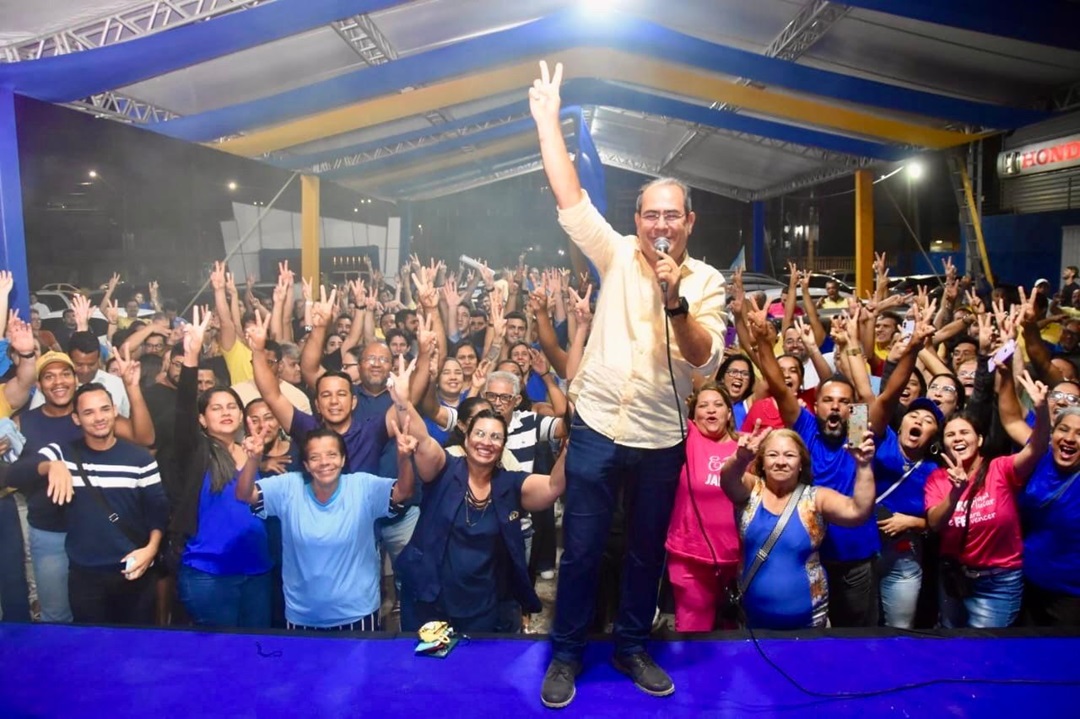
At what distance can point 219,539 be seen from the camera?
2.93 m

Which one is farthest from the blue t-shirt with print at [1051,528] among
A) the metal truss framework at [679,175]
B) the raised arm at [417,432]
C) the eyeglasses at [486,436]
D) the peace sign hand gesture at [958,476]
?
the metal truss framework at [679,175]

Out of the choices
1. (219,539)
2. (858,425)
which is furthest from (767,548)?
(219,539)

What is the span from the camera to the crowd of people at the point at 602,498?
2.20 meters

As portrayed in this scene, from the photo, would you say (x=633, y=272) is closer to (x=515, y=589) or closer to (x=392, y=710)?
(x=515, y=589)

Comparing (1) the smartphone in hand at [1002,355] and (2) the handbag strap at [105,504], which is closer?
(2) the handbag strap at [105,504]

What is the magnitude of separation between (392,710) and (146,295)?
9.21m

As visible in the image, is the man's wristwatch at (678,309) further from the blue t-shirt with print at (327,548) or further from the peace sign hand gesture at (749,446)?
the blue t-shirt with print at (327,548)

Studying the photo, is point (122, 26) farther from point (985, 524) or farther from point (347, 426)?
point (985, 524)

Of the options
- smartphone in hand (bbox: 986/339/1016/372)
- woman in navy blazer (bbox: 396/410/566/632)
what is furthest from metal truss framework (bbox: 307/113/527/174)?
smartphone in hand (bbox: 986/339/1016/372)

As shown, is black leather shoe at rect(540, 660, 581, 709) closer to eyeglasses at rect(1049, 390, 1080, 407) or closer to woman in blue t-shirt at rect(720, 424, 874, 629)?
woman in blue t-shirt at rect(720, 424, 874, 629)

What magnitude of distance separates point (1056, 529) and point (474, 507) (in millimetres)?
2424

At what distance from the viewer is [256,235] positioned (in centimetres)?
1055

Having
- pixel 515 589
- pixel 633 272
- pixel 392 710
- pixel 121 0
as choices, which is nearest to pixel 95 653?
pixel 392 710

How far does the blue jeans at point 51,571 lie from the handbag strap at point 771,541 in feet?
9.91
